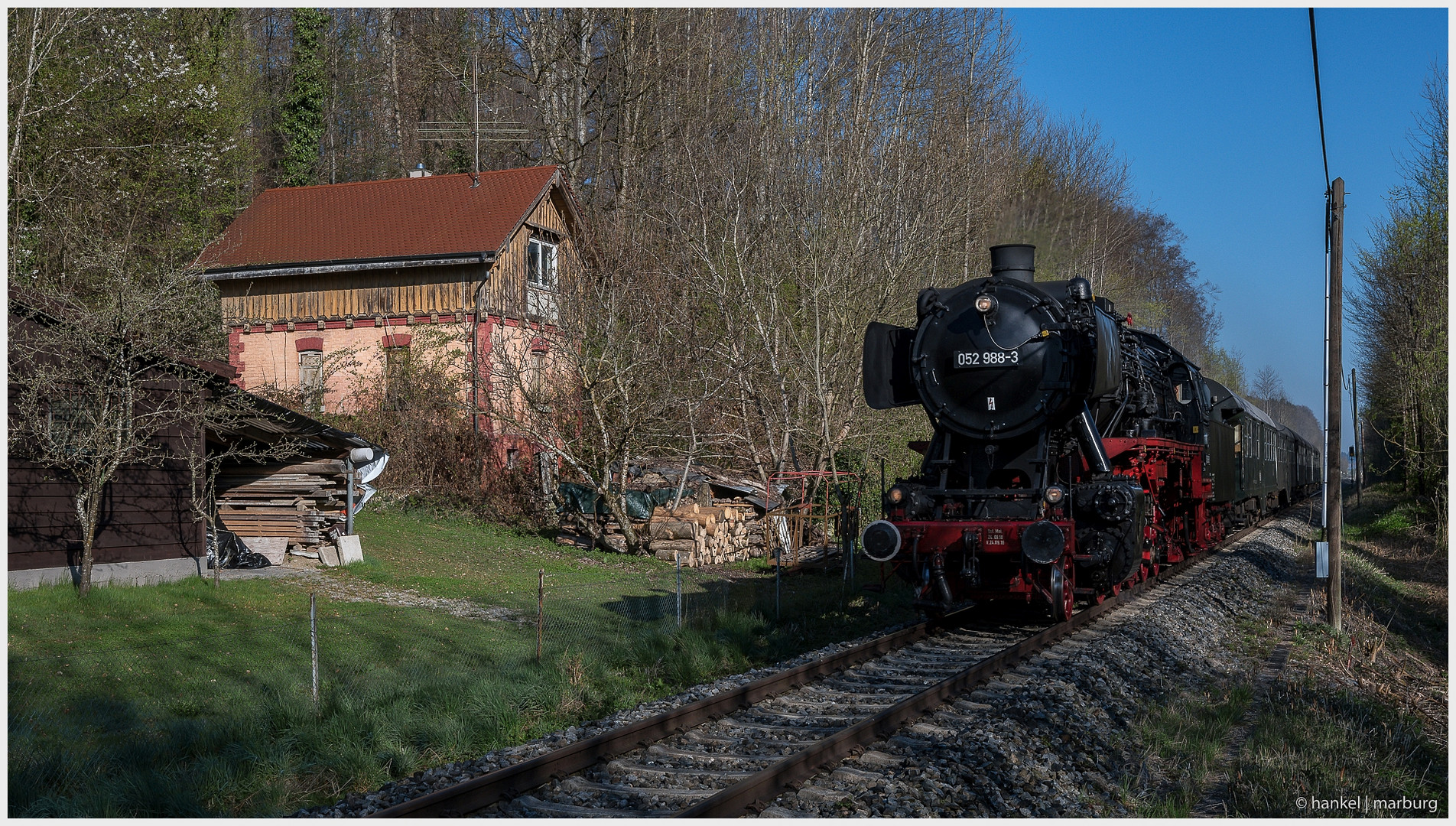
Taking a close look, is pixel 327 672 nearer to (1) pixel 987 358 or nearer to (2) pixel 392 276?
(1) pixel 987 358

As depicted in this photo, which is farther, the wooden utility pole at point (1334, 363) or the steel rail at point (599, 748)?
the wooden utility pole at point (1334, 363)

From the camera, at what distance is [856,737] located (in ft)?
21.3

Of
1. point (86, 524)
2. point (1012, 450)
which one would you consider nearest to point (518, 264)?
point (86, 524)

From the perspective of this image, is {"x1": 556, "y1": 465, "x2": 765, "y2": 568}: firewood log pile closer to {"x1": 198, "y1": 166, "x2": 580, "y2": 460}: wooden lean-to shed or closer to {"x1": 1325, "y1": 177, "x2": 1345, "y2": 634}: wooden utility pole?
{"x1": 198, "y1": 166, "x2": 580, "y2": 460}: wooden lean-to shed

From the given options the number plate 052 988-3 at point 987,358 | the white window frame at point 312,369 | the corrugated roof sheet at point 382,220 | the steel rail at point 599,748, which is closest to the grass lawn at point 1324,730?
the steel rail at point 599,748

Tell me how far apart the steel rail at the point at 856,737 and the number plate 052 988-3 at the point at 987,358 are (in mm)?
2666

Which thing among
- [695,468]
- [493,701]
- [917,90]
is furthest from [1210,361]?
[493,701]

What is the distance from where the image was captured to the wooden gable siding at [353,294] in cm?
2475

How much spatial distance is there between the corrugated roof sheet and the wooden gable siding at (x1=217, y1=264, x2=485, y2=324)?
1.65ft

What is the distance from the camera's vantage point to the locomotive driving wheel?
9.91m

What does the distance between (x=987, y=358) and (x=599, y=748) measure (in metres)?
6.16

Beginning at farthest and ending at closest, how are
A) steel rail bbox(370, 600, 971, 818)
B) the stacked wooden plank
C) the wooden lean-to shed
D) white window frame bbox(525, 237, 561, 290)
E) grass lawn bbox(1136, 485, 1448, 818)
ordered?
white window frame bbox(525, 237, 561, 290), the wooden lean-to shed, the stacked wooden plank, grass lawn bbox(1136, 485, 1448, 818), steel rail bbox(370, 600, 971, 818)

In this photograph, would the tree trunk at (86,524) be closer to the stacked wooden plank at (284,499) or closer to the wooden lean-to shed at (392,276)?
the stacked wooden plank at (284,499)

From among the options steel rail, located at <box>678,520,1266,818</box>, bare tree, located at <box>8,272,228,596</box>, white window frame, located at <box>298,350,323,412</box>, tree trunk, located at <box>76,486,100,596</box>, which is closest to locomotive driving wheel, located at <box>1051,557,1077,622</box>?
steel rail, located at <box>678,520,1266,818</box>
